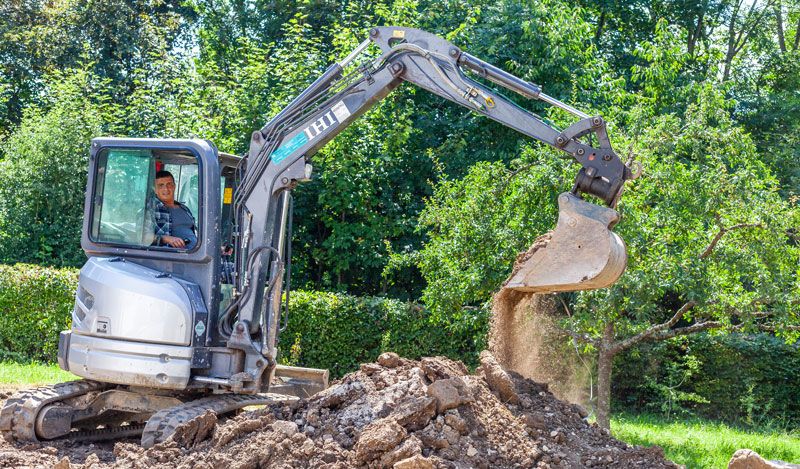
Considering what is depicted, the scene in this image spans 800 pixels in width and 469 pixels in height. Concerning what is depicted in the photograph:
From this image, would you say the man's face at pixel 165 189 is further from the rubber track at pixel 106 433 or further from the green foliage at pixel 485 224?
the green foliage at pixel 485 224

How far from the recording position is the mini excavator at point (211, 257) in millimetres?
7266

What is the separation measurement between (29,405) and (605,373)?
19.3 feet


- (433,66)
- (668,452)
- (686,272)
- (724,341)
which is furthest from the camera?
(724,341)

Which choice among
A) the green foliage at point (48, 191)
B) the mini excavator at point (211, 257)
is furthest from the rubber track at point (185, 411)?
the green foliage at point (48, 191)

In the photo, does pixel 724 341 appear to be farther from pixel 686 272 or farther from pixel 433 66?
pixel 433 66

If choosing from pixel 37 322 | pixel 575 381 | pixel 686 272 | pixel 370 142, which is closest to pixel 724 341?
pixel 575 381

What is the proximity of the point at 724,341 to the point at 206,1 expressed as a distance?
13889mm

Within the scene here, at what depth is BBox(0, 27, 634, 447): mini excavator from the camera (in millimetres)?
7266

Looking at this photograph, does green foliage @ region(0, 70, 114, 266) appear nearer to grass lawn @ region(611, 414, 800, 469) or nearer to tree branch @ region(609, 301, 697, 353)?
grass lawn @ region(611, 414, 800, 469)

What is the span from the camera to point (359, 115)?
25.5ft

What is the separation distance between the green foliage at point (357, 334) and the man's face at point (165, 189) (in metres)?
5.32

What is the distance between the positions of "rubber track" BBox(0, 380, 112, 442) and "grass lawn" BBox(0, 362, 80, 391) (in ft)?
10.9

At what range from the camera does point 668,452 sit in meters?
10.2

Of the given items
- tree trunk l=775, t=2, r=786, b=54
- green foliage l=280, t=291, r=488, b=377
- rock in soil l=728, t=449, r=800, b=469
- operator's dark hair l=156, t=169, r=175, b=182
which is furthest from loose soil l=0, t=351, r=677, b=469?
tree trunk l=775, t=2, r=786, b=54
